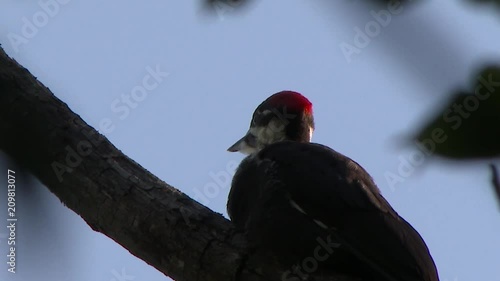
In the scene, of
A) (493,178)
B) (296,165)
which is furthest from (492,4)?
(296,165)

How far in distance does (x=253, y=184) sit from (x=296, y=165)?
0.27 m

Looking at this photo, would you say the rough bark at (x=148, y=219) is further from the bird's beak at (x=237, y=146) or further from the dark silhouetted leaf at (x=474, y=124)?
the bird's beak at (x=237, y=146)

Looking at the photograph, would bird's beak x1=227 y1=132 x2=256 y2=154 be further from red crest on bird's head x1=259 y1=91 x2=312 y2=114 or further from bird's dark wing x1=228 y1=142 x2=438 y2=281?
bird's dark wing x1=228 y1=142 x2=438 y2=281

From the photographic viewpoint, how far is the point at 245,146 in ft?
16.0

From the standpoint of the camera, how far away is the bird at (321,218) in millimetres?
2592

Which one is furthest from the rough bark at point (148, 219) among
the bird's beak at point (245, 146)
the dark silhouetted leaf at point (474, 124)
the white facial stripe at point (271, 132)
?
the white facial stripe at point (271, 132)

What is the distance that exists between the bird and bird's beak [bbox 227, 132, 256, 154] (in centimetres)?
112

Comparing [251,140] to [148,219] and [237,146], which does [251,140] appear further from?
[148,219]

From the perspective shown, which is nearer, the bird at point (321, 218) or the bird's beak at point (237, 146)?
the bird at point (321, 218)

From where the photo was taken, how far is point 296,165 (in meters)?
3.30

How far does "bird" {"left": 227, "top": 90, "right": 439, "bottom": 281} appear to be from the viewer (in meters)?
2.59

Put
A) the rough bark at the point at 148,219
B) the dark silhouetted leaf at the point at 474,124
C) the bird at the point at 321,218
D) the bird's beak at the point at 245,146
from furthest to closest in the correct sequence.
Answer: the bird's beak at the point at 245,146 < the bird at the point at 321,218 < the rough bark at the point at 148,219 < the dark silhouetted leaf at the point at 474,124

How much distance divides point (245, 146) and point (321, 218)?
81.7 inches

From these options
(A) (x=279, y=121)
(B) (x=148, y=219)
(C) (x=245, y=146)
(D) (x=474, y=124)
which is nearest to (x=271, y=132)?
(A) (x=279, y=121)
